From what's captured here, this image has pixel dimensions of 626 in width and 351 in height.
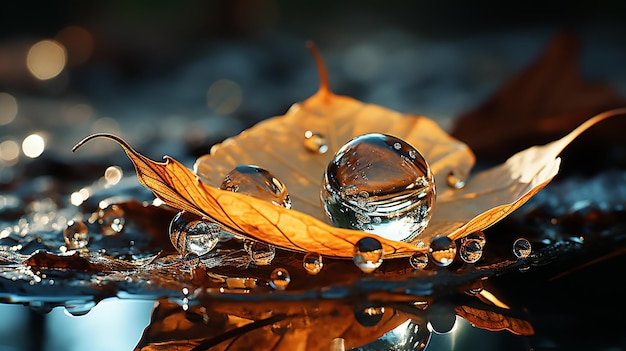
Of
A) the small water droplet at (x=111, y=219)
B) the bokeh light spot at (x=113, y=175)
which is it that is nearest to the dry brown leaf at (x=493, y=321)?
the small water droplet at (x=111, y=219)

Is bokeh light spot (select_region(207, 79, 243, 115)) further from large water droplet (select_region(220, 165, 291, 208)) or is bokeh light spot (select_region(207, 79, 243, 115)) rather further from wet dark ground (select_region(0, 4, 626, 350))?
large water droplet (select_region(220, 165, 291, 208))

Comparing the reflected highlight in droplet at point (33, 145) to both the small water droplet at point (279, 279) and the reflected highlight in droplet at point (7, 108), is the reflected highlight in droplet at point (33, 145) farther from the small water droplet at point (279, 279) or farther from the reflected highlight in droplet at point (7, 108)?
the small water droplet at point (279, 279)

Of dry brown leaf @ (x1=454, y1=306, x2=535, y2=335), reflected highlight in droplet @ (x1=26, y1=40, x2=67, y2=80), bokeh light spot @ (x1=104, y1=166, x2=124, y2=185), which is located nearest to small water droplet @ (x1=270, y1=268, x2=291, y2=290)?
dry brown leaf @ (x1=454, y1=306, x2=535, y2=335)

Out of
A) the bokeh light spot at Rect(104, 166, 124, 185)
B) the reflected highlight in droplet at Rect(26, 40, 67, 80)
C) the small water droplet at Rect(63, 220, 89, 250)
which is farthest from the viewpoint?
the reflected highlight in droplet at Rect(26, 40, 67, 80)

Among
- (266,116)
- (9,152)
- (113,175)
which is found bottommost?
(113,175)

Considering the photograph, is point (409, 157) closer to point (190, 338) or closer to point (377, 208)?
point (377, 208)

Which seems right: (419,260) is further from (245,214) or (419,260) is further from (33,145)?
(33,145)

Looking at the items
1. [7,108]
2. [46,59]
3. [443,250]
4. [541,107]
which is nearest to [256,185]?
[443,250]
